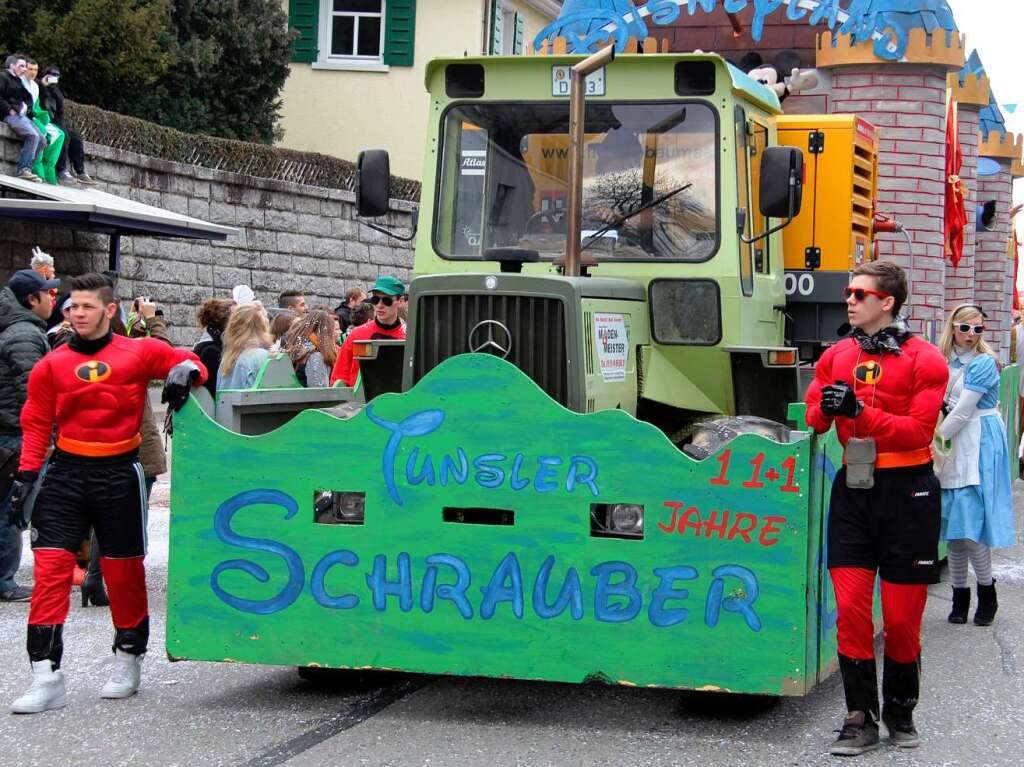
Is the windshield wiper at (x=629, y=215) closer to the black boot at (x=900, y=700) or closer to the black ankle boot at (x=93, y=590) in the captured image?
the black boot at (x=900, y=700)

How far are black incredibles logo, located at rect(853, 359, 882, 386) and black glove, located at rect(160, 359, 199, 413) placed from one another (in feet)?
9.07

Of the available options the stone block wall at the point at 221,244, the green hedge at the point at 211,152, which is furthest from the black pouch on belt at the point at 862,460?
the green hedge at the point at 211,152

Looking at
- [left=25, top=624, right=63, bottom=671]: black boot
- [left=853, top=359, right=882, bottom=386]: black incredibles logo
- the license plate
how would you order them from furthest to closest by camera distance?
the license plate < [left=25, top=624, right=63, bottom=671]: black boot < [left=853, top=359, right=882, bottom=386]: black incredibles logo

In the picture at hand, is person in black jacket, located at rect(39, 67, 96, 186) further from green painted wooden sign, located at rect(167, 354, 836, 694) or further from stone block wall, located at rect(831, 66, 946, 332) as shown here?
green painted wooden sign, located at rect(167, 354, 836, 694)

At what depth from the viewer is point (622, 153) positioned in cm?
848

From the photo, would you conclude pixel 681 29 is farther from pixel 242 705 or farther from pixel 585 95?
pixel 242 705

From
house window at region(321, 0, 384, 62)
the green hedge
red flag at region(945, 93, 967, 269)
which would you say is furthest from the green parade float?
house window at region(321, 0, 384, 62)

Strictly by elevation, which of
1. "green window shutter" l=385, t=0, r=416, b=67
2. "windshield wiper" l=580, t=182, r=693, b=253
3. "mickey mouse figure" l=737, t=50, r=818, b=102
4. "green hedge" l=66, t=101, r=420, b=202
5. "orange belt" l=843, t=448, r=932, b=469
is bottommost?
"orange belt" l=843, t=448, r=932, b=469

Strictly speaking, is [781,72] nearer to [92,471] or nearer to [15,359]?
[15,359]

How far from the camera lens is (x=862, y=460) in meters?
6.35

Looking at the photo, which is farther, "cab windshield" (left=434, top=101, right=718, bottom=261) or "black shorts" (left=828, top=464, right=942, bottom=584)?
"cab windshield" (left=434, top=101, right=718, bottom=261)

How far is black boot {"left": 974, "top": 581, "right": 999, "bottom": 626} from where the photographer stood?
940 centimetres

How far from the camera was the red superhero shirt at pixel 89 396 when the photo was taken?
715cm

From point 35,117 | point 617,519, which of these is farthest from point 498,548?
point 35,117
